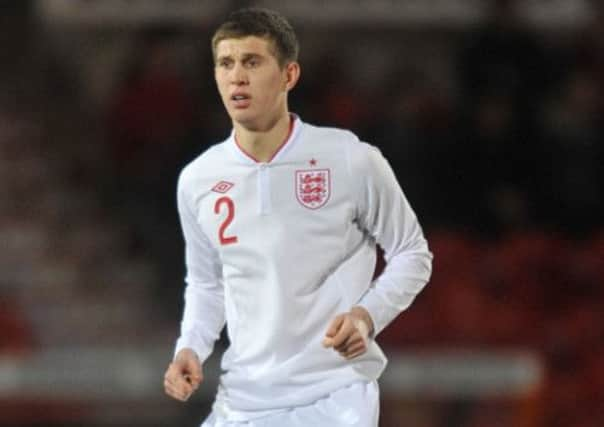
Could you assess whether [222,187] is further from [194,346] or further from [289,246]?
[194,346]

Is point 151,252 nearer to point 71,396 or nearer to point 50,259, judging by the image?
point 50,259

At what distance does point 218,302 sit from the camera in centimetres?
372

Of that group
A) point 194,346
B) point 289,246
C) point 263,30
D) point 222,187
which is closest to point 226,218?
point 222,187

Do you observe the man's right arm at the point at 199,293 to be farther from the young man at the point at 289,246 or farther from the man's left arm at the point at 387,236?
the man's left arm at the point at 387,236

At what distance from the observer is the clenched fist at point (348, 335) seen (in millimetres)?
3209

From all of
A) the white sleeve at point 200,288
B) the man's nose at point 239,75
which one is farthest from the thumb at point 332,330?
the man's nose at point 239,75

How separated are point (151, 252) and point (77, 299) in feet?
1.54

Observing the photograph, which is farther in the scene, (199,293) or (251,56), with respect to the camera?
(199,293)

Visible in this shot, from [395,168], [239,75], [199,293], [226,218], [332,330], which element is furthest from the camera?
[395,168]

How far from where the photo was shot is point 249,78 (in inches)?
135

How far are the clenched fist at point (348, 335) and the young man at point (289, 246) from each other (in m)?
0.08

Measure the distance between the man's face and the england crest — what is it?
0.17 meters

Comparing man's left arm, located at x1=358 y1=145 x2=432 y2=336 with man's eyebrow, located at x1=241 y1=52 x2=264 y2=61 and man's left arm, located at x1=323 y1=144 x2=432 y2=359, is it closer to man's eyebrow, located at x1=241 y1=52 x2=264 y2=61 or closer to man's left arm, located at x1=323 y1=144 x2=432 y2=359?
man's left arm, located at x1=323 y1=144 x2=432 y2=359

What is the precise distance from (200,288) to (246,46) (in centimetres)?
64
